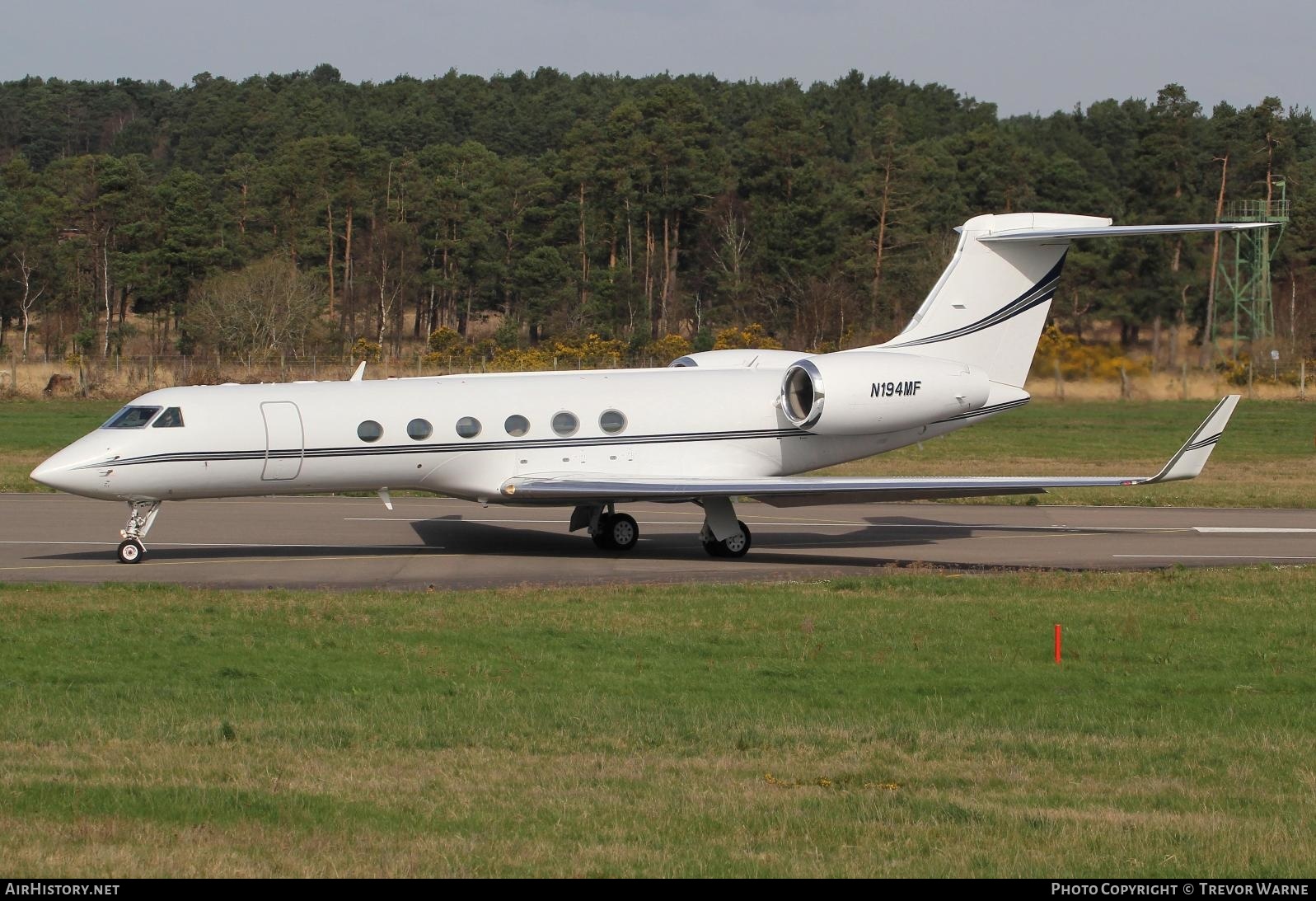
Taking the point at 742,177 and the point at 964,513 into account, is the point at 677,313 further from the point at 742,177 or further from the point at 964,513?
the point at 964,513

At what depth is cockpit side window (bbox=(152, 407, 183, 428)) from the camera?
19.2m

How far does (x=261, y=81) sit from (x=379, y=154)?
55708 millimetres

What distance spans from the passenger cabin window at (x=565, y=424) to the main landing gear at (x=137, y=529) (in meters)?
5.39

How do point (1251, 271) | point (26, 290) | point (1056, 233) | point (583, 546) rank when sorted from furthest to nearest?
point (26, 290) < point (1251, 271) < point (1056, 233) < point (583, 546)

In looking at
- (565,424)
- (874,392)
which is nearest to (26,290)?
(565,424)

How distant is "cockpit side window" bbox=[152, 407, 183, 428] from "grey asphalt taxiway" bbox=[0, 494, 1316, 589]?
6.06 feet

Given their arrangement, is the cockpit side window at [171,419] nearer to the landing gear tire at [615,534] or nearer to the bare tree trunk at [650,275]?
the landing gear tire at [615,534]

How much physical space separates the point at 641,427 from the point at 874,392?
337cm

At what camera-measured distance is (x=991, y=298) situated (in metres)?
22.6

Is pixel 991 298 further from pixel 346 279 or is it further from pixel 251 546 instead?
pixel 346 279

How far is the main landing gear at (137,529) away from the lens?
19.5 metres

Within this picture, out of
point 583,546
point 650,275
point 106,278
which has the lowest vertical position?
point 583,546

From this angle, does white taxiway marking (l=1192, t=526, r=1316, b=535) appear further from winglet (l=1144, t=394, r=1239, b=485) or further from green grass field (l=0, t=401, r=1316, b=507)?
winglet (l=1144, t=394, r=1239, b=485)
